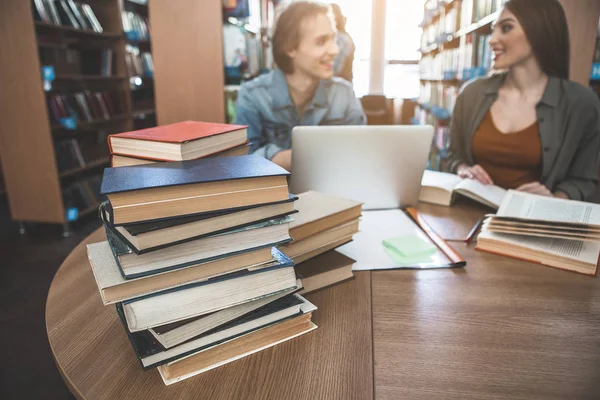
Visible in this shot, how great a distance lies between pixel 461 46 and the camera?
141 inches

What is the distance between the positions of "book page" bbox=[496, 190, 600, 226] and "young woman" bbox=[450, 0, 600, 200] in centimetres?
54

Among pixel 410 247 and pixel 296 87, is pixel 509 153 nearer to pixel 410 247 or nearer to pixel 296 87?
pixel 296 87

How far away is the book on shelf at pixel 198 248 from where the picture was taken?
50 cm

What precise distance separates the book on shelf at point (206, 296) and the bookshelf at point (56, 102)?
2.85 meters

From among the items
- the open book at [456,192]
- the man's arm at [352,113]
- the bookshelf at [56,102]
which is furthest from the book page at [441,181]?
the bookshelf at [56,102]

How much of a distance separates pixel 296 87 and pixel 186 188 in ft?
4.52

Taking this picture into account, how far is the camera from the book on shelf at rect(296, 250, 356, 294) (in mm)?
723

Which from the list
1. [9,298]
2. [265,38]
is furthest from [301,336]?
[265,38]

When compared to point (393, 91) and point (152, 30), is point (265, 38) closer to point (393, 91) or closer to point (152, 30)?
point (152, 30)

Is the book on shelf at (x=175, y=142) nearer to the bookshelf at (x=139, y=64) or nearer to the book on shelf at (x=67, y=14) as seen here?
the book on shelf at (x=67, y=14)

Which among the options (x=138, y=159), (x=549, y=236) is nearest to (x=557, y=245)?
(x=549, y=236)

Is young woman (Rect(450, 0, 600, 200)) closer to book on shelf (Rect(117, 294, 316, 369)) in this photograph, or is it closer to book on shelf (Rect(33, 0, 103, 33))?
book on shelf (Rect(117, 294, 316, 369))

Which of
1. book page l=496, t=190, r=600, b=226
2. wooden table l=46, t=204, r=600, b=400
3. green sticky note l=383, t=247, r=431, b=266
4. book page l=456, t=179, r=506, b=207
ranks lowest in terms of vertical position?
wooden table l=46, t=204, r=600, b=400

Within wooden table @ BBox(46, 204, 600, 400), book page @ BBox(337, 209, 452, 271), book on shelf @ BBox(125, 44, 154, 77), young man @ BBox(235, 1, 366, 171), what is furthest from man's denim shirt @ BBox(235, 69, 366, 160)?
book on shelf @ BBox(125, 44, 154, 77)
